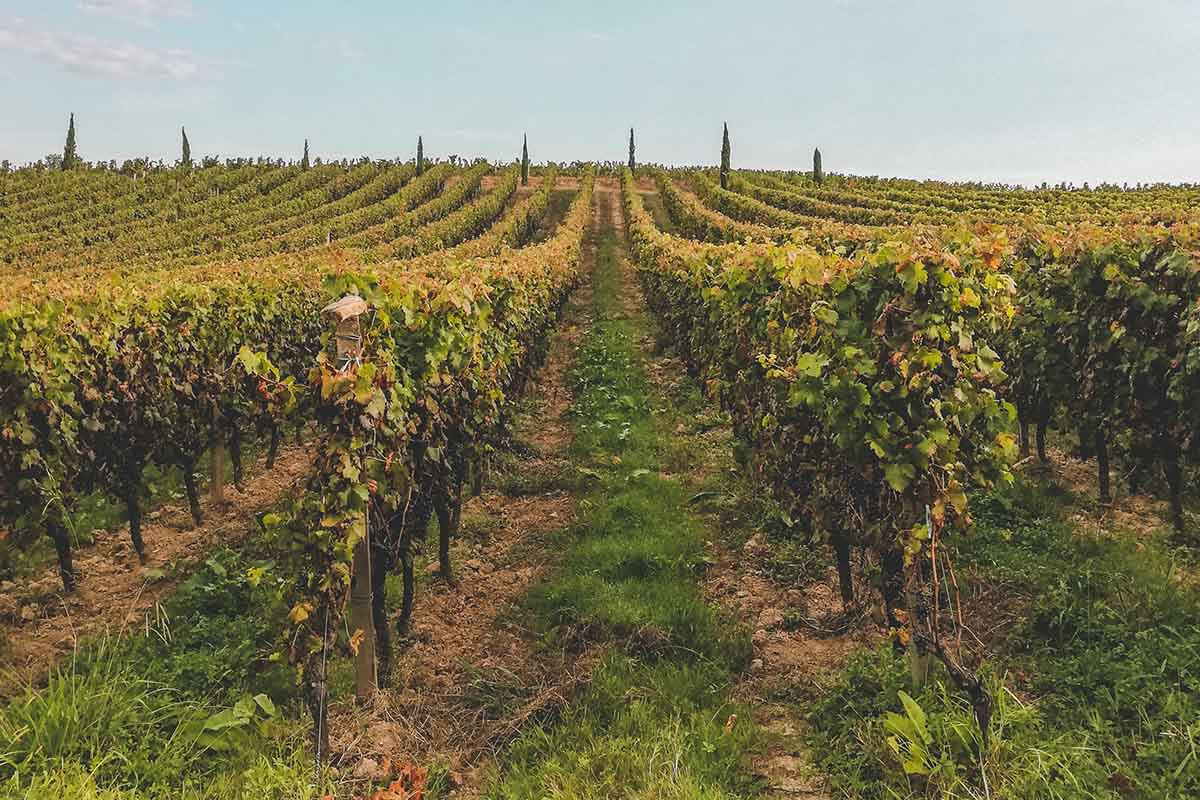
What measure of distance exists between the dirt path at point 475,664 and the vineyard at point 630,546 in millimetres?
33

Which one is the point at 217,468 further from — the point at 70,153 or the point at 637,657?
A: the point at 70,153

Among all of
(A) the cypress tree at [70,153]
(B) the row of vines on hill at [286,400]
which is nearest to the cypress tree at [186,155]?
(A) the cypress tree at [70,153]

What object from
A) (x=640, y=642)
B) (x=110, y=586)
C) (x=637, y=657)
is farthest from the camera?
(x=110, y=586)

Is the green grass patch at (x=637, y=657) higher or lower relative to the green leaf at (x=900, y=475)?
lower

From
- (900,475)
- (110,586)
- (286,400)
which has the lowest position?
(110,586)

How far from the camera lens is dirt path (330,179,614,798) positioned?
4.32 meters

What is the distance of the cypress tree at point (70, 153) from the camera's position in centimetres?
6600

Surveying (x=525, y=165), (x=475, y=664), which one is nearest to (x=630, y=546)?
(x=475, y=664)

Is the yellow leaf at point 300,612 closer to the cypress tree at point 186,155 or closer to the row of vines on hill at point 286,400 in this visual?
the row of vines on hill at point 286,400

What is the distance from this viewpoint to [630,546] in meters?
6.58

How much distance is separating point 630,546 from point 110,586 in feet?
15.5

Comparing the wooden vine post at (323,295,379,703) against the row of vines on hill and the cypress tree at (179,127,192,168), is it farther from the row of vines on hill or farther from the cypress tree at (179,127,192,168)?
the cypress tree at (179,127,192,168)

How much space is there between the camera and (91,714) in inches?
157

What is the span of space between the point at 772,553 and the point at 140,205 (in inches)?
2290
